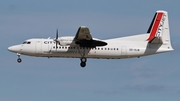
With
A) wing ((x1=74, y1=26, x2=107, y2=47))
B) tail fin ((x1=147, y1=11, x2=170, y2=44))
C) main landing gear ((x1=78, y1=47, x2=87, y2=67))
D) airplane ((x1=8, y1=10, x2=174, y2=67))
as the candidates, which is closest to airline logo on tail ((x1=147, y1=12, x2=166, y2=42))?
tail fin ((x1=147, y1=11, x2=170, y2=44))

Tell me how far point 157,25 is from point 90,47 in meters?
7.05

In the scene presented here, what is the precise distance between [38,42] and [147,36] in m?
9.53

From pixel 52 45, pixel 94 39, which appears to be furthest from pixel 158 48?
pixel 52 45

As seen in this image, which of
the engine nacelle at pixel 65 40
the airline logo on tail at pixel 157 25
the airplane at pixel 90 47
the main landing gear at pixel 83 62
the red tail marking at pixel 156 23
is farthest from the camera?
the red tail marking at pixel 156 23

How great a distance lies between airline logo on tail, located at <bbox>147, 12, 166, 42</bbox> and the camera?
56.9 m

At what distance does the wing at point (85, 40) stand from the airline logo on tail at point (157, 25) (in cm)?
590

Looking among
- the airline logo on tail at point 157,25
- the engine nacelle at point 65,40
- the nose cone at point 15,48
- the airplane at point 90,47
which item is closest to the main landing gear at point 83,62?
the airplane at point 90,47

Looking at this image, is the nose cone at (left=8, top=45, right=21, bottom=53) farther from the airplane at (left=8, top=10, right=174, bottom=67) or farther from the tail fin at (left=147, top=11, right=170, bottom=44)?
the tail fin at (left=147, top=11, right=170, bottom=44)

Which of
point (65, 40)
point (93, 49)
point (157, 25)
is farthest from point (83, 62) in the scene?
point (157, 25)

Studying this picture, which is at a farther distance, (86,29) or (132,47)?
(132,47)

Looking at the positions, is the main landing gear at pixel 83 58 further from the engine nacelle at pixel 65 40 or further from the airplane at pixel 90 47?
the engine nacelle at pixel 65 40

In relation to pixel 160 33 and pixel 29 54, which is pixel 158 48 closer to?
pixel 160 33

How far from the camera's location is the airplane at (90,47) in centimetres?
5325

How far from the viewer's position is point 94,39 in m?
53.4
